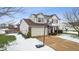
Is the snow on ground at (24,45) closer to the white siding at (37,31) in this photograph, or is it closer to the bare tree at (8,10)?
the white siding at (37,31)

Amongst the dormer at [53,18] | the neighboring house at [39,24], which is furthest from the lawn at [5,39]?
the dormer at [53,18]

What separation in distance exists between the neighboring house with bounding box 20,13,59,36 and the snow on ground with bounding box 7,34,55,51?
0.28 ft

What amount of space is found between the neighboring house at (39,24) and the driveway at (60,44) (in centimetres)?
8

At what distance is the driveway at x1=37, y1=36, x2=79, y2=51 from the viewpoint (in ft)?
5.98

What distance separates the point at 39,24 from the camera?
1850mm

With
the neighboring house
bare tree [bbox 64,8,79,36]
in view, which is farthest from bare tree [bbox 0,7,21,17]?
bare tree [bbox 64,8,79,36]

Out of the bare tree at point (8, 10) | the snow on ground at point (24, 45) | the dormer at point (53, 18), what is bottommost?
the snow on ground at point (24, 45)

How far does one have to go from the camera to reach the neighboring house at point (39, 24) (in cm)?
183

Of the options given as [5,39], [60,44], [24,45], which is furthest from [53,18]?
[5,39]

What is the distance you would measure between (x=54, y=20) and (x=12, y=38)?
0.54 m
